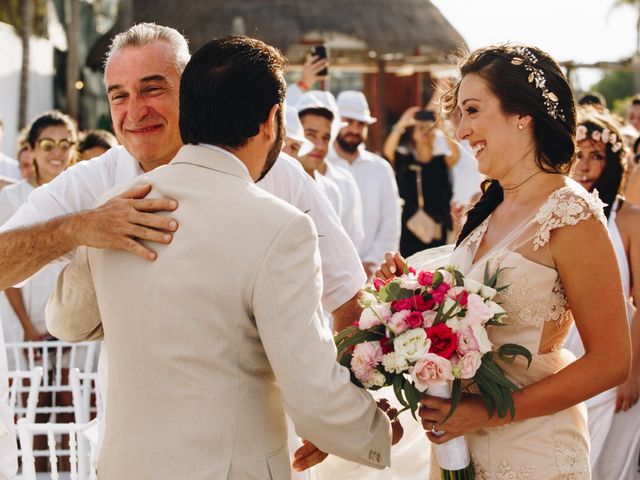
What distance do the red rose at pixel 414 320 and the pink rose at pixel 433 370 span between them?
0.35ft

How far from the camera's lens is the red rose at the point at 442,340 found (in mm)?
2932

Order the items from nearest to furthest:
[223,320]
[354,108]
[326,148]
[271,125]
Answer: [223,320] < [271,125] < [326,148] < [354,108]

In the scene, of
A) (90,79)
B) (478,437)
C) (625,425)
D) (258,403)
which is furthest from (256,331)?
(90,79)

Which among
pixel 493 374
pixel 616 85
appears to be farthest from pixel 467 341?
pixel 616 85

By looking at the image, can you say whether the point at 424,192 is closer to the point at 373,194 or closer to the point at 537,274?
the point at 373,194

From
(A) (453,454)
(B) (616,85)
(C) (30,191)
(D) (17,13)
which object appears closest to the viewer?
(A) (453,454)

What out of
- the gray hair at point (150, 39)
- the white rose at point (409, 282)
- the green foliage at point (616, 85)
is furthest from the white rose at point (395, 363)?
the green foliage at point (616, 85)

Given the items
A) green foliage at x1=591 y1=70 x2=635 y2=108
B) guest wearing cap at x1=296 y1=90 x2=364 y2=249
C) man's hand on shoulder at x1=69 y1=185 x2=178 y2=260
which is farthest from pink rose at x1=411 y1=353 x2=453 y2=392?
green foliage at x1=591 y1=70 x2=635 y2=108

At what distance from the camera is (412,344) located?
2945mm

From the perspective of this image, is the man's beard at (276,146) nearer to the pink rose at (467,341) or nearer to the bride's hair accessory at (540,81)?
the pink rose at (467,341)

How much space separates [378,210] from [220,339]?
21.9 ft

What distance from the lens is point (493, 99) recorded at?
129 inches

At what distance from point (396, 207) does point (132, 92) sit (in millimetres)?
5754

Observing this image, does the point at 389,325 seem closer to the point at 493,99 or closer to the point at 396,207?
the point at 493,99
